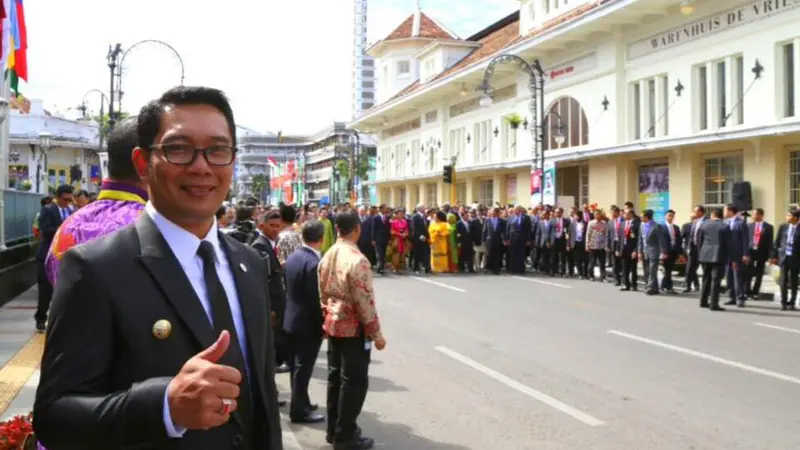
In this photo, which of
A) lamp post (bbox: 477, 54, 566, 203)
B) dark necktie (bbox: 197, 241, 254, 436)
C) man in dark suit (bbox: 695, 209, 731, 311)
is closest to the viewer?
dark necktie (bbox: 197, 241, 254, 436)

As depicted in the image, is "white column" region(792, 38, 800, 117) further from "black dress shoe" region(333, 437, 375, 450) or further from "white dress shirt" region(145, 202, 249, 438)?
"white dress shirt" region(145, 202, 249, 438)

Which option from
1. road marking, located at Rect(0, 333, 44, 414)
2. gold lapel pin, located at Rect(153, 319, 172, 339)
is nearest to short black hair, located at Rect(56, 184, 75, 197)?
road marking, located at Rect(0, 333, 44, 414)

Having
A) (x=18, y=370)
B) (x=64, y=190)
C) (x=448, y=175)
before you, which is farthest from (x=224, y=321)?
(x=448, y=175)

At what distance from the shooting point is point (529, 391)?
7.69 m

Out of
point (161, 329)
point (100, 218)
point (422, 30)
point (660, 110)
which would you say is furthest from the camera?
point (422, 30)

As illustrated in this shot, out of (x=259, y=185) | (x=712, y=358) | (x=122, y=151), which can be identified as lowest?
(x=712, y=358)

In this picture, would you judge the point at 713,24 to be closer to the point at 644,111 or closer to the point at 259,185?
the point at 644,111

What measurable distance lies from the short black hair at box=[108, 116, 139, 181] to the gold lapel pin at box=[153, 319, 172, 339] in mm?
1491

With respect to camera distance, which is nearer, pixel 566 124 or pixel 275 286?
pixel 275 286

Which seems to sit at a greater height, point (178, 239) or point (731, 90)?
point (731, 90)

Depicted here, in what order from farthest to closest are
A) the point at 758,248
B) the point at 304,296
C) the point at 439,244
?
the point at 439,244 → the point at 758,248 → the point at 304,296

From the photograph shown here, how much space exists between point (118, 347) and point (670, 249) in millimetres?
16987

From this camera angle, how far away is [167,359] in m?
1.80

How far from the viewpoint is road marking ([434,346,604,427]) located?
6.64 metres
